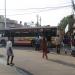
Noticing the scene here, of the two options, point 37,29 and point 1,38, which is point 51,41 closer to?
point 37,29

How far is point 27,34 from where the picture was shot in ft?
151

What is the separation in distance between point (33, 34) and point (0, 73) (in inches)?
1171

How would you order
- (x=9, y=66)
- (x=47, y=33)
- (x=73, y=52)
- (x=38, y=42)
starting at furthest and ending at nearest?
(x=47, y=33) → (x=38, y=42) → (x=73, y=52) → (x=9, y=66)

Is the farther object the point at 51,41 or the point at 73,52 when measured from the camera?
the point at 51,41

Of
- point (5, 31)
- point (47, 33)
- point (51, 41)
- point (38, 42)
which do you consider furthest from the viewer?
point (5, 31)

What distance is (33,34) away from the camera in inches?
1789

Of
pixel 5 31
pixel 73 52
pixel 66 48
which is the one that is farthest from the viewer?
pixel 5 31

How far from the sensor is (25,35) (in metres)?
46.2

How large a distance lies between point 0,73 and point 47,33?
27.8m

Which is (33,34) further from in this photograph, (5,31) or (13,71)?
(13,71)

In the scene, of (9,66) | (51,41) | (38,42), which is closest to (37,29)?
(51,41)

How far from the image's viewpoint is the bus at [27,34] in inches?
1702

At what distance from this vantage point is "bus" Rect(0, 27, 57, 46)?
142 feet

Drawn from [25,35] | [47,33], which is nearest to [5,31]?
[25,35]
